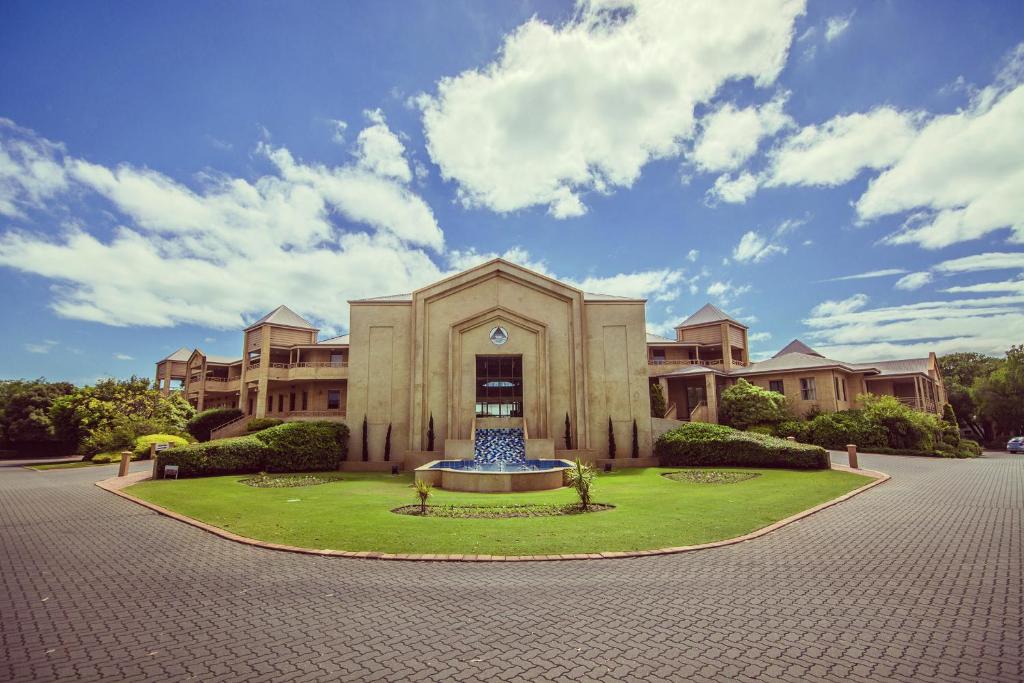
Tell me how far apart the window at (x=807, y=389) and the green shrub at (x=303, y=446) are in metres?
35.0

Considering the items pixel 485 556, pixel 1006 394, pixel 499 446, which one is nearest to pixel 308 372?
pixel 499 446

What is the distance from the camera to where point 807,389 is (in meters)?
39.8

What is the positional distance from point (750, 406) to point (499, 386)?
1978 cm

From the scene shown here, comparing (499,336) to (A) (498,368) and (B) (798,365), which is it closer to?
(A) (498,368)

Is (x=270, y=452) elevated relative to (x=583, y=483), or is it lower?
elevated

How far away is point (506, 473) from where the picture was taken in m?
20.8

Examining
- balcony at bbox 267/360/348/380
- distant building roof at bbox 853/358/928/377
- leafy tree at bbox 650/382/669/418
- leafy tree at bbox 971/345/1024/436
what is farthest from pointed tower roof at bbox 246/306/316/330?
leafy tree at bbox 971/345/1024/436

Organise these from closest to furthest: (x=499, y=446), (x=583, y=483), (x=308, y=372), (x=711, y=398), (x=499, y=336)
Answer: (x=583, y=483) → (x=499, y=446) → (x=499, y=336) → (x=711, y=398) → (x=308, y=372)

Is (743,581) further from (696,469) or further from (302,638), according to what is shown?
Answer: (696,469)

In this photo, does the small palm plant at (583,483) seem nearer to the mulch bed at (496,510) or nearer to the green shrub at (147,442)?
the mulch bed at (496,510)

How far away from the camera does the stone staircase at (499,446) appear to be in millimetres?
27970

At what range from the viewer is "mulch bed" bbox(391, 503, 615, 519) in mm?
14602

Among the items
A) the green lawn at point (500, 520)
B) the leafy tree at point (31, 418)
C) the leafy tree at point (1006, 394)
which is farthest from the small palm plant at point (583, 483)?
the leafy tree at point (1006, 394)

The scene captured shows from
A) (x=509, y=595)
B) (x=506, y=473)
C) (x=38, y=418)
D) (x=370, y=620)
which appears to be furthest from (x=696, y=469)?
(x=38, y=418)
